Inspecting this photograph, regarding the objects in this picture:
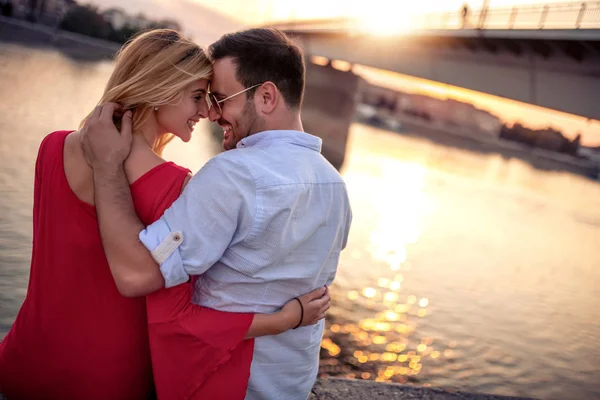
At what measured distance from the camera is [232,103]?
212 cm

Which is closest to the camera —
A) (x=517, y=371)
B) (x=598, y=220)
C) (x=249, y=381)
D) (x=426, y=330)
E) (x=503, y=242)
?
(x=249, y=381)

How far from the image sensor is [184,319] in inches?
71.8

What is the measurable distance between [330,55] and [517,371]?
23.7 metres

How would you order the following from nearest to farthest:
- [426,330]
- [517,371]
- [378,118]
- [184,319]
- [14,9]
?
[184,319], [517,371], [426,330], [14,9], [378,118]

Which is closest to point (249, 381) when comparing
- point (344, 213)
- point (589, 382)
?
point (344, 213)

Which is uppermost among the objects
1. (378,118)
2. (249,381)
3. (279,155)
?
(279,155)

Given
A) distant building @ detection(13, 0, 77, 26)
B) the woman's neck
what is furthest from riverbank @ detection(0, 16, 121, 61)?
the woman's neck

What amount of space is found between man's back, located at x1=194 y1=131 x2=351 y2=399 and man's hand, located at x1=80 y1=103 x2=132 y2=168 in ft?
1.24

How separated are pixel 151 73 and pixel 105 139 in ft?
1.04

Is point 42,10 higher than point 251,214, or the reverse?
point 251,214

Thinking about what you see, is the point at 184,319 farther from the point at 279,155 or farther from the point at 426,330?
the point at 426,330

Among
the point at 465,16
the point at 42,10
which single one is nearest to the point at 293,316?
the point at 465,16

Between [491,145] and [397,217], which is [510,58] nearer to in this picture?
[397,217]

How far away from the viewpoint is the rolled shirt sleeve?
171 cm
